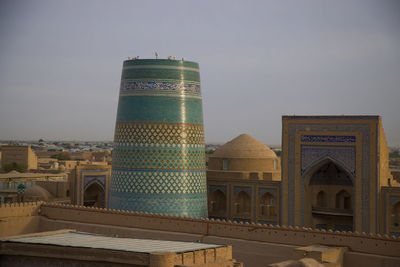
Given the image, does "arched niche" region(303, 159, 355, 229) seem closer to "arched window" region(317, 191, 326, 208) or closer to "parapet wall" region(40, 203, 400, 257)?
"arched window" region(317, 191, 326, 208)

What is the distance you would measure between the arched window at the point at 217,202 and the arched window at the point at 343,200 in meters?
3.74

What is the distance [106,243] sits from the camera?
12523 mm

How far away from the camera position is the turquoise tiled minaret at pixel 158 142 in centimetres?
1794

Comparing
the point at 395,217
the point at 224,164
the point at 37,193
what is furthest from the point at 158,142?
the point at 37,193

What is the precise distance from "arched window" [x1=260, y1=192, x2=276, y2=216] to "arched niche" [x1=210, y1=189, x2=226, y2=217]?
1.48 meters

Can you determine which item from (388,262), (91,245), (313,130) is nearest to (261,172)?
(313,130)

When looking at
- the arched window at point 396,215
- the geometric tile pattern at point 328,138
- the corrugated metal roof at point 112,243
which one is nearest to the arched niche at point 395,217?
the arched window at point 396,215

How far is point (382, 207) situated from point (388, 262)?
5.06 meters

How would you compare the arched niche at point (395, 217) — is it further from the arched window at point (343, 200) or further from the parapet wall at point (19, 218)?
the parapet wall at point (19, 218)

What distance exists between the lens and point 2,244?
12.8 metres

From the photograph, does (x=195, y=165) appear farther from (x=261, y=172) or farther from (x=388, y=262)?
(x=388, y=262)

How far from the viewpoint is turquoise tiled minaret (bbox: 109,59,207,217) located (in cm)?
1794

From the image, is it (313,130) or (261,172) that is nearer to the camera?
(313,130)

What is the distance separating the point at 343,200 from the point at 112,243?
9951 mm
